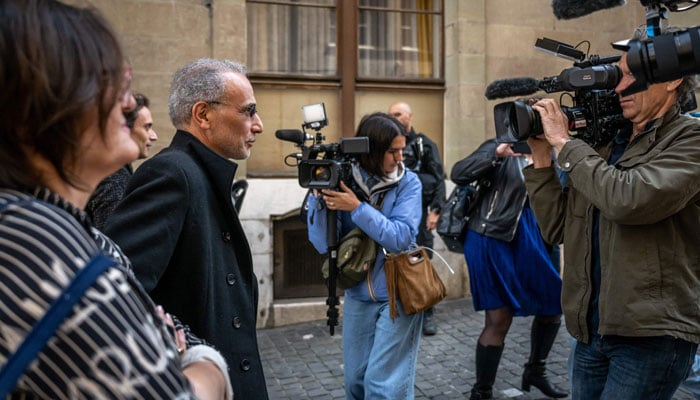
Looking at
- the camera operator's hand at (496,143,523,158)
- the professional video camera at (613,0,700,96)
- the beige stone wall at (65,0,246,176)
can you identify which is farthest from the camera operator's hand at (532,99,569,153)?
the beige stone wall at (65,0,246,176)

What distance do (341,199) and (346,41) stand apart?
13.6 feet

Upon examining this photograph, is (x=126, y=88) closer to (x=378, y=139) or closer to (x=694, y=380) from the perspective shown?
(x=378, y=139)

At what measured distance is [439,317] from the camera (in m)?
6.78

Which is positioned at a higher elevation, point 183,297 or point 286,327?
point 183,297

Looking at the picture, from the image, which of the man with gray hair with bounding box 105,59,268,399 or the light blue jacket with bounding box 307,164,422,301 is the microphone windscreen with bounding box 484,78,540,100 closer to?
the light blue jacket with bounding box 307,164,422,301

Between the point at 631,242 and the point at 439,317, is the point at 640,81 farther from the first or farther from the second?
the point at 439,317

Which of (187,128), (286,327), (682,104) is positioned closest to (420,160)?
(286,327)

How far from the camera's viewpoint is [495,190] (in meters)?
4.55

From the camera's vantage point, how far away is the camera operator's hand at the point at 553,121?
2699mm

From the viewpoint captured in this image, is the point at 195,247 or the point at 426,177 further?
the point at 426,177

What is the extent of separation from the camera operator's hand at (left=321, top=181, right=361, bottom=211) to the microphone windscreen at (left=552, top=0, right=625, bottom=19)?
4.52ft

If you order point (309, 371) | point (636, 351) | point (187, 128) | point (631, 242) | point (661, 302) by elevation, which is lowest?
point (309, 371)

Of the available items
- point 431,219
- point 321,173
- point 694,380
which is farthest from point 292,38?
point 694,380

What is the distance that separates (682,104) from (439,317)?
4377 mm
